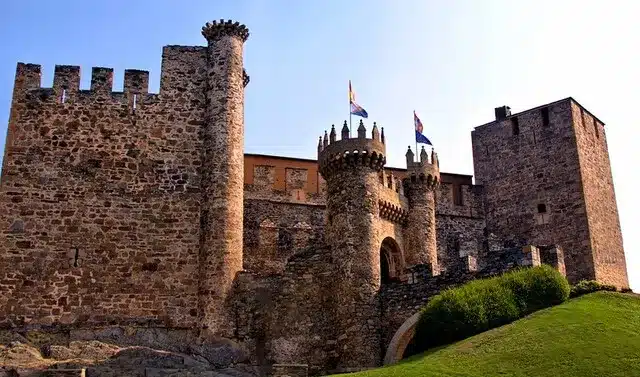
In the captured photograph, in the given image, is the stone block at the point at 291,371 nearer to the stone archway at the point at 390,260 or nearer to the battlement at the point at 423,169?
the stone archway at the point at 390,260

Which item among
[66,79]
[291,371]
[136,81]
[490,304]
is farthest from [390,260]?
[66,79]

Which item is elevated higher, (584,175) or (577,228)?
(584,175)

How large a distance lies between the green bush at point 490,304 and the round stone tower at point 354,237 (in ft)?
10.7

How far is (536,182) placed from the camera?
127 ft

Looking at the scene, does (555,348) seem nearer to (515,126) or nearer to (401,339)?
(401,339)

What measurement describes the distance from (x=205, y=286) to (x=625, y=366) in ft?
44.7

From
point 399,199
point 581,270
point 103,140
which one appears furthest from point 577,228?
point 103,140

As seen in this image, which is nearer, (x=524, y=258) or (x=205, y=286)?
(x=524, y=258)

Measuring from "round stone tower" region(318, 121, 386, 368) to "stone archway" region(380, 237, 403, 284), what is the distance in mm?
3551

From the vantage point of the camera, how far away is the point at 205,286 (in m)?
26.1

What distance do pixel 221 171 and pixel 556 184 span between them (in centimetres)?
1789

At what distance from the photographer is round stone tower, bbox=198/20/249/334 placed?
26078 millimetres

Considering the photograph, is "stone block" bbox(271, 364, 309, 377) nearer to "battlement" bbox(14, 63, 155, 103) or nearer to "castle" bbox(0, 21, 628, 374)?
Answer: "castle" bbox(0, 21, 628, 374)

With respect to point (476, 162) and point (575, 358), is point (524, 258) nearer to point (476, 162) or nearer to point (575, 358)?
point (575, 358)
